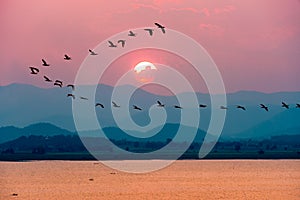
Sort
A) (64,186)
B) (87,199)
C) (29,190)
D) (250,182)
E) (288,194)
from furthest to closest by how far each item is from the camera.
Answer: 1. (250,182)
2. (64,186)
3. (29,190)
4. (288,194)
5. (87,199)

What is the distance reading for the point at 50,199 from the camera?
4781cm

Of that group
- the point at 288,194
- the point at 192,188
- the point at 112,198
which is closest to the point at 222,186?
the point at 192,188

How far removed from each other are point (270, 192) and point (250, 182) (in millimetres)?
12518

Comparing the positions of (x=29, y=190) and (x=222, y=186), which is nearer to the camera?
(x=29, y=190)

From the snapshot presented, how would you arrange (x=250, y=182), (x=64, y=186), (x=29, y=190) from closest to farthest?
1. (x=29, y=190)
2. (x=64, y=186)
3. (x=250, y=182)

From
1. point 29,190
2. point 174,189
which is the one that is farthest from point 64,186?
point 174,189

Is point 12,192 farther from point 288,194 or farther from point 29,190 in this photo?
point 288,194

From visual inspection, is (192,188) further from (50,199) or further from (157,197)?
(50,199)

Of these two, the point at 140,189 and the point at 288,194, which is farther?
the point at 140,189

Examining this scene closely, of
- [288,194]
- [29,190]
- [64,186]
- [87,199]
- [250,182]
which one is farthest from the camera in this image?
[250,182]

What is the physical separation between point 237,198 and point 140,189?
971 cm

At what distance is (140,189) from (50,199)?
31.4 ft

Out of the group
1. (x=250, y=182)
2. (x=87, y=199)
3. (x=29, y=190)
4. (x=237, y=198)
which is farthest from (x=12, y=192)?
(x=250, y=182)

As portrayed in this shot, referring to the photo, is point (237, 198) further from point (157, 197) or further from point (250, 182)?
point (250, 182)
